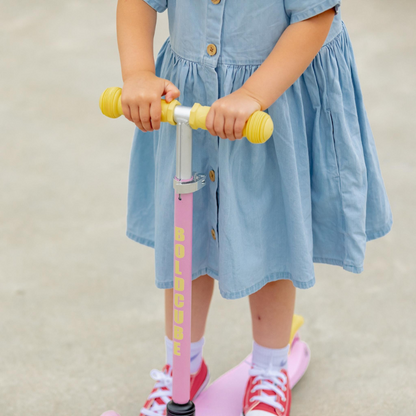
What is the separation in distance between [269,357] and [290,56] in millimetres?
559

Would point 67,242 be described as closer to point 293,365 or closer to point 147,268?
point 147,268

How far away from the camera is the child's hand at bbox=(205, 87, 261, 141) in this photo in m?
0.79

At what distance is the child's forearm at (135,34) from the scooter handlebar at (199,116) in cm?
9

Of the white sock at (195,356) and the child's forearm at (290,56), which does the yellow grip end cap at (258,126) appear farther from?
the white sock at (195,356)

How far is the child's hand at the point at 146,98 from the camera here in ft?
2.71

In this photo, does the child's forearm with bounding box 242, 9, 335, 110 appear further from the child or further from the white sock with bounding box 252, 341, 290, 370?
the white sock with bounding box 252, 341, 290, 370

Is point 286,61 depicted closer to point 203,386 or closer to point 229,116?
point 229,116

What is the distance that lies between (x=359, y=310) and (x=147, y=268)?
51cm

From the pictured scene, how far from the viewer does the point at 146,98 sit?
0.83 metres

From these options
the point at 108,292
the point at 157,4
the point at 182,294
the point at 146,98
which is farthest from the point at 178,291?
the point at 108,292

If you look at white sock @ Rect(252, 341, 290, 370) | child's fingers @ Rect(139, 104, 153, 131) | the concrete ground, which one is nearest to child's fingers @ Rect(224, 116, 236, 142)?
child's fingers @ Rect(139, 104, 153, 131)

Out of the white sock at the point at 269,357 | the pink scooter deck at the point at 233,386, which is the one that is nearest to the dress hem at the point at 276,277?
the white sock at the point at 269,357

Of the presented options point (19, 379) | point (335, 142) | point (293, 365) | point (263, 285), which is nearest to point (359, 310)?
point (293, 365)

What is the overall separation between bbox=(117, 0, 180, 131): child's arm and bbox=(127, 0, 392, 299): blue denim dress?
0.04m
